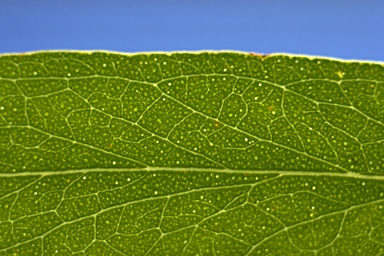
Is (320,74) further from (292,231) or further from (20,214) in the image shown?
(20,214)

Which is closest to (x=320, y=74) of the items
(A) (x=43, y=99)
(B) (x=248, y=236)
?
(B) (x=248, y=236)

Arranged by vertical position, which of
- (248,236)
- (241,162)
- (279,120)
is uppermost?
(279,120)

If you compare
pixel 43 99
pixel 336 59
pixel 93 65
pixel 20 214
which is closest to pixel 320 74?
pixel 336 59

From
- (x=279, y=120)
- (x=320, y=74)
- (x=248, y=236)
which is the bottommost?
(x=248, y=236)

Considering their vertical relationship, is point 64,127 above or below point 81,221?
above

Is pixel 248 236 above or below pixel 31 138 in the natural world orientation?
below

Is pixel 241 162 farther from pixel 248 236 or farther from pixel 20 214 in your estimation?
pixel 20 214

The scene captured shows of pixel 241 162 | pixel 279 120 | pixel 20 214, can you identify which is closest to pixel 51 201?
pixel 20 214
